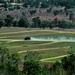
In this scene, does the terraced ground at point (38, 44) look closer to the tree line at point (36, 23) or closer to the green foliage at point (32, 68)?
the tree line at point (36, 23)

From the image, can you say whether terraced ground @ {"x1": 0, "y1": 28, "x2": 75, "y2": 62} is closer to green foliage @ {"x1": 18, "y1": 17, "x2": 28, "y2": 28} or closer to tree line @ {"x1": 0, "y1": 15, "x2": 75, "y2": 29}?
tree line @ {"x1": 0, "y1": 15, "x2": 75, "y2": 29}

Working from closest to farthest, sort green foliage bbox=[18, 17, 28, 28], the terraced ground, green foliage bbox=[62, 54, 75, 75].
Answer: green foliage bbox=[62, 54, 75, 75] < the terraced ground < green foliage bbox=[18, 17, 28, 28]

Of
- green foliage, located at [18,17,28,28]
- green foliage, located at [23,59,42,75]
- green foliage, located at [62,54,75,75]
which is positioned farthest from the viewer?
green foliage, located at [18,17,28,28]

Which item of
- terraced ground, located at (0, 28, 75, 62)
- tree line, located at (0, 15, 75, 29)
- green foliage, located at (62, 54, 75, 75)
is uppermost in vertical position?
green foliage, located at (62, 54, 75, 75)

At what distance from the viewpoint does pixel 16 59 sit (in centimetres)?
5678

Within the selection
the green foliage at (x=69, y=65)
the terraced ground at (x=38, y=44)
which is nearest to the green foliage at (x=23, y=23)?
the terraced ground at (x=38, y=44)

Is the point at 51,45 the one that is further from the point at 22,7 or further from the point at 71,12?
the point at 22,7

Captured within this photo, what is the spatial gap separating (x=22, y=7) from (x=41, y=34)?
7067 centimetres

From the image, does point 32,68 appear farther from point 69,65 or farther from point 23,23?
point 23,23

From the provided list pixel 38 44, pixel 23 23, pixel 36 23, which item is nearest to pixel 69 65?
pixel 38 44

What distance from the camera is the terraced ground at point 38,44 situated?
7512 cm

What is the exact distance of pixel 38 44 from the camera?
298 ft

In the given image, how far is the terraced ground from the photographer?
2958 inches

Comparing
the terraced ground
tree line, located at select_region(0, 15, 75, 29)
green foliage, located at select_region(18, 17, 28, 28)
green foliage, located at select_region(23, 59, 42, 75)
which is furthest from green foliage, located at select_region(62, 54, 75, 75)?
green foliage, located at select_region(18, 17, 28, 28)
